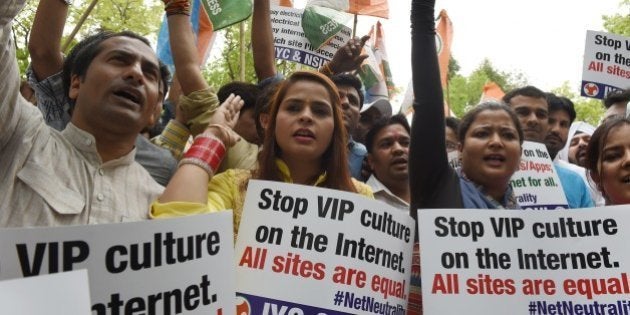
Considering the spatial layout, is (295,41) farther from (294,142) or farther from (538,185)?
(294,142)

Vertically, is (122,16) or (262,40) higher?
(122,16)

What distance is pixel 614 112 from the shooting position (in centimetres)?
546

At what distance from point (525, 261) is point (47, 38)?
2290 mm

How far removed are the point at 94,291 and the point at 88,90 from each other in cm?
79

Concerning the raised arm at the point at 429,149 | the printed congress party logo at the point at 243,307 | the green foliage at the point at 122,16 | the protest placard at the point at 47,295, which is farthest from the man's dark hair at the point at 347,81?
the green foliage at the point at 122,16

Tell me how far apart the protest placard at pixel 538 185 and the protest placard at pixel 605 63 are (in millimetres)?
2528

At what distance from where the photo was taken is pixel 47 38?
2.87 metres

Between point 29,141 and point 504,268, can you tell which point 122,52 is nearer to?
point 29,141

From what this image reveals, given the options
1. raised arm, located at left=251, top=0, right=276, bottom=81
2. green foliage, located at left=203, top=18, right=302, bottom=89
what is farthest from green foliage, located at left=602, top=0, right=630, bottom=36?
raised arm, located at left=251, top=0, right=276, bottom=81

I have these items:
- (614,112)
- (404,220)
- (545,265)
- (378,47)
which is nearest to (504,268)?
(545,265)

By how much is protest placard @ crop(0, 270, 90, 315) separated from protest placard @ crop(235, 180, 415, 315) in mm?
741

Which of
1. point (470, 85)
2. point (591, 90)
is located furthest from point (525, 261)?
point (470, 85)

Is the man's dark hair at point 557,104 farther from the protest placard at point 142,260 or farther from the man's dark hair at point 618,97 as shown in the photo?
the protest placard at point 142,260

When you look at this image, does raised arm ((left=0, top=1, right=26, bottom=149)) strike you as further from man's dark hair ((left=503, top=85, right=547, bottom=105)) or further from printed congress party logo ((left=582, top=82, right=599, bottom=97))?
printed congress party logo ((left=582, top=82, right=599, bottom=97))
